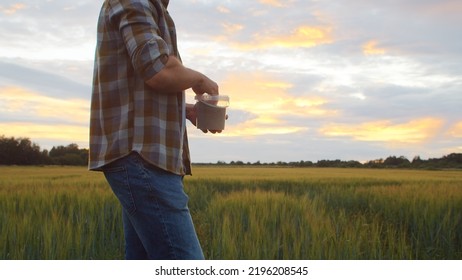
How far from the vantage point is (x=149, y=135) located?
1.86m

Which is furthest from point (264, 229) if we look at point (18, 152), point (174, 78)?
point (18, 152)

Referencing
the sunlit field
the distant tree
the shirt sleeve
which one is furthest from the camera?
the distant tree

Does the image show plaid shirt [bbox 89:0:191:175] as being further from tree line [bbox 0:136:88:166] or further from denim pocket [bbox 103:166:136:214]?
tree line [bbox 0:136:88:166]

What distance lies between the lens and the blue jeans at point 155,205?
1.82 meters

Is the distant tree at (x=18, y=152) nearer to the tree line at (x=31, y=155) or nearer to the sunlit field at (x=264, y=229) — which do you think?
the tree line at (x=31, y=155)

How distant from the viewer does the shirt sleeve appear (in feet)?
5.84

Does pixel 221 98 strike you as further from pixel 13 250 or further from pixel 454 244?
pixel 454 244

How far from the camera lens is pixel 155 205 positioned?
6.01ft

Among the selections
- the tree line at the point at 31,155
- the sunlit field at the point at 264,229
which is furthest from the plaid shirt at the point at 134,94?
the tree line at the point at 31,155

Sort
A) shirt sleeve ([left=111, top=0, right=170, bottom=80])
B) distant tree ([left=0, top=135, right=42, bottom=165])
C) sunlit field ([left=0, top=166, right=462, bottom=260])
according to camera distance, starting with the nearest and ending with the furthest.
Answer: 1. shirt sleeve ([left=111, top=0, right=170, bottom=80])
2. sunlit field ([left=0, top=166, right=462, bottom=260])
3. distant tree ([left=0, top=135, right=42, bottom=165])

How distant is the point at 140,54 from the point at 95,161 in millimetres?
477

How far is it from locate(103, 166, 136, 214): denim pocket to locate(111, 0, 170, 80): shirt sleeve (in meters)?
0.36

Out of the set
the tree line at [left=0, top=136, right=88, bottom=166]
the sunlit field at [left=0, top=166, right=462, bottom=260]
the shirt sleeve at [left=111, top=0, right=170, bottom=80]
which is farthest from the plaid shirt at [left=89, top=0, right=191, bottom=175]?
the tree line at [left=0, top=136, right=88, bottom=166]
